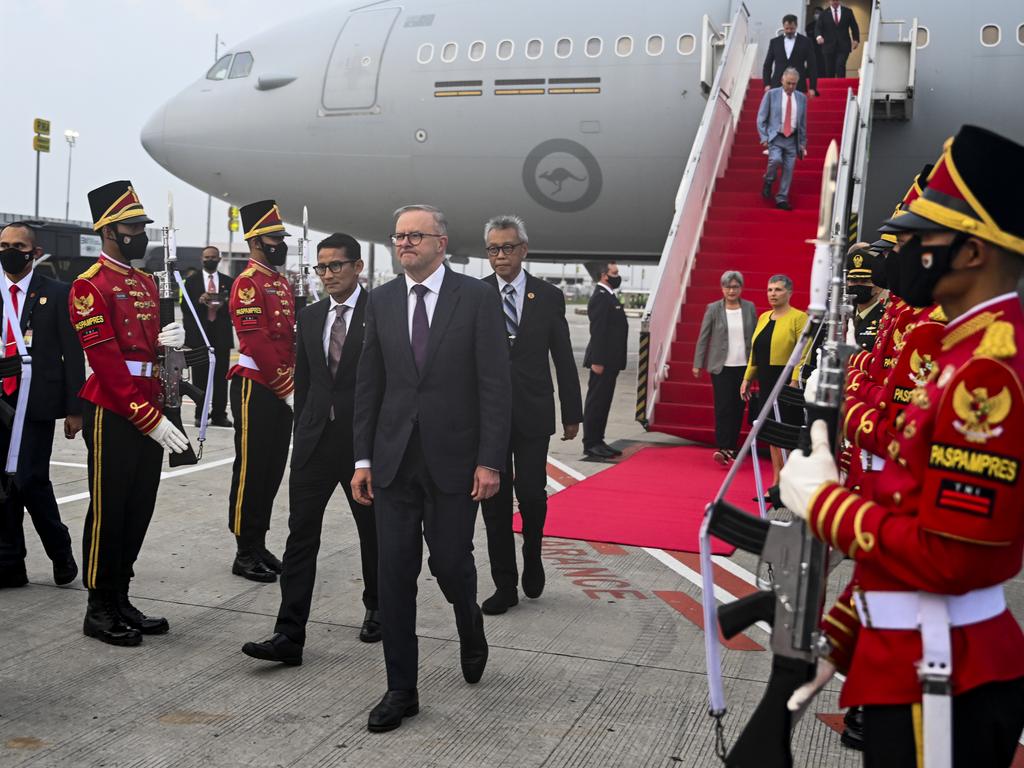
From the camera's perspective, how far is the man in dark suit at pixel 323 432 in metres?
4.13

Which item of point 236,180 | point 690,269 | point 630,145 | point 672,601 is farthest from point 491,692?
point 236,180

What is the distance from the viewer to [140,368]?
14.7ft

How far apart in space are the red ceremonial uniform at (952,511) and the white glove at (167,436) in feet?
10.3

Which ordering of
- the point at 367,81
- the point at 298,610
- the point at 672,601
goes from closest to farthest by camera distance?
1. the point at 298,610
2. the point at 672,601
3. the point at 367,81

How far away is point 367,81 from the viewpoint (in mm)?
14086

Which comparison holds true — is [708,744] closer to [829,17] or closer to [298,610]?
[298,610]

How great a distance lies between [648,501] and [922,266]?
5430 millimetres

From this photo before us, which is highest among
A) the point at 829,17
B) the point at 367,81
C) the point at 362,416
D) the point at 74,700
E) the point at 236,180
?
the point at 829,17

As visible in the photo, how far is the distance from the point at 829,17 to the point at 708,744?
11435 mm

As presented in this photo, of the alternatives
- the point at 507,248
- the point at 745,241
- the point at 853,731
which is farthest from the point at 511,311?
the point at 745,241

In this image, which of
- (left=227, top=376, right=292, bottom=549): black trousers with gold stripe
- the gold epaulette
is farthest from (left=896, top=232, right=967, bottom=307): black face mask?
(left=227, top=376, right=292, bottom=549): black trousers with gold stripe

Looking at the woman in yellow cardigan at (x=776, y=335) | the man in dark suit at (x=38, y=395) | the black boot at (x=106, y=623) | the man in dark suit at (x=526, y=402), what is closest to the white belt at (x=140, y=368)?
the man in dark suit at (x=38, y=395)

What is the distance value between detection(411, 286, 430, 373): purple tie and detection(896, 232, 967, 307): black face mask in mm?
1987

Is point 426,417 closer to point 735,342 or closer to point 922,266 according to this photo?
point 922,266
